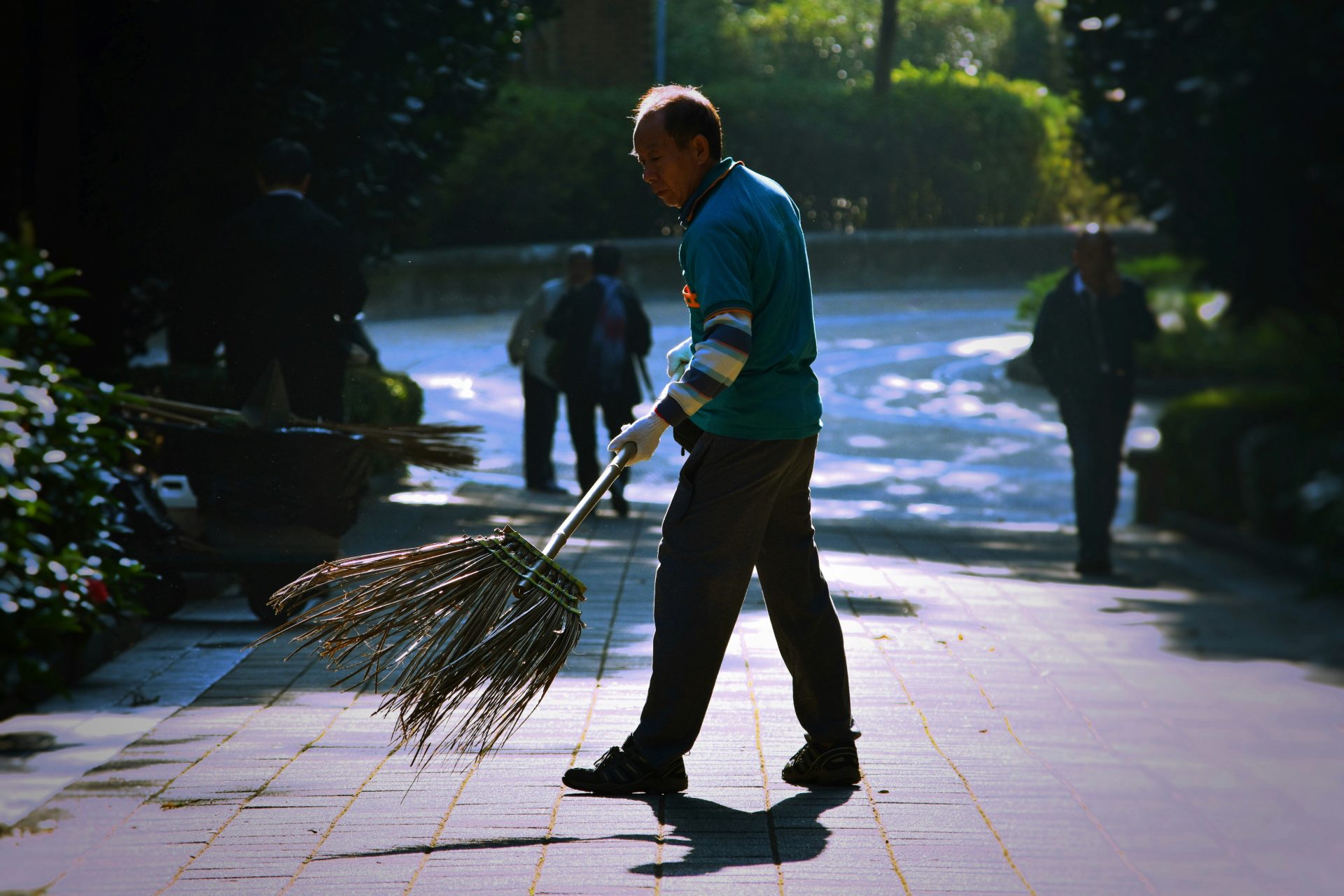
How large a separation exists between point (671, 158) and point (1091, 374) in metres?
4.56

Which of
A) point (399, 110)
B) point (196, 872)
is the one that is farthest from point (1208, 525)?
point (399, 110)

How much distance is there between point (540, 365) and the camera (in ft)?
34.5

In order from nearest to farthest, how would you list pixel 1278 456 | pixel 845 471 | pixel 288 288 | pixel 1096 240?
1. pixel 1278 456
2. pixel 288 288
3. pixel 1096 240
4. pixel 845 471

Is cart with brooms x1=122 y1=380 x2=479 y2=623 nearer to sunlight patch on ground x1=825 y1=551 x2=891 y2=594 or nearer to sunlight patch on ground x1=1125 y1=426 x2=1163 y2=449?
sunlight patch on ground x1=825 y1=551 x2=891 y2=594

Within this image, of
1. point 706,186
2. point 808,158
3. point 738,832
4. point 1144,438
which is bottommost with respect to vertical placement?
point 738,832

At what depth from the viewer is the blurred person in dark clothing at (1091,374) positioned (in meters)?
7.79

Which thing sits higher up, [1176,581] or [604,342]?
[604,342]

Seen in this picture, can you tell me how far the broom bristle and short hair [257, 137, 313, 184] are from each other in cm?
340

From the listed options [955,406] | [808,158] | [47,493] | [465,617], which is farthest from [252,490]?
[808,158]

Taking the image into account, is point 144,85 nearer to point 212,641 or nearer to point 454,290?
point 212,641

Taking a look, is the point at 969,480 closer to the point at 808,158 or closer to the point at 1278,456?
the point at 1278,456

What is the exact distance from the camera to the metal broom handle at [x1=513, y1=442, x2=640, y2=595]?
3.91 metres

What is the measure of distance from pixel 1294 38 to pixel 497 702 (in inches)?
92.9

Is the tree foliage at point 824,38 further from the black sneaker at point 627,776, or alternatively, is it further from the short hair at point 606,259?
the black sneaker at point 627,776
